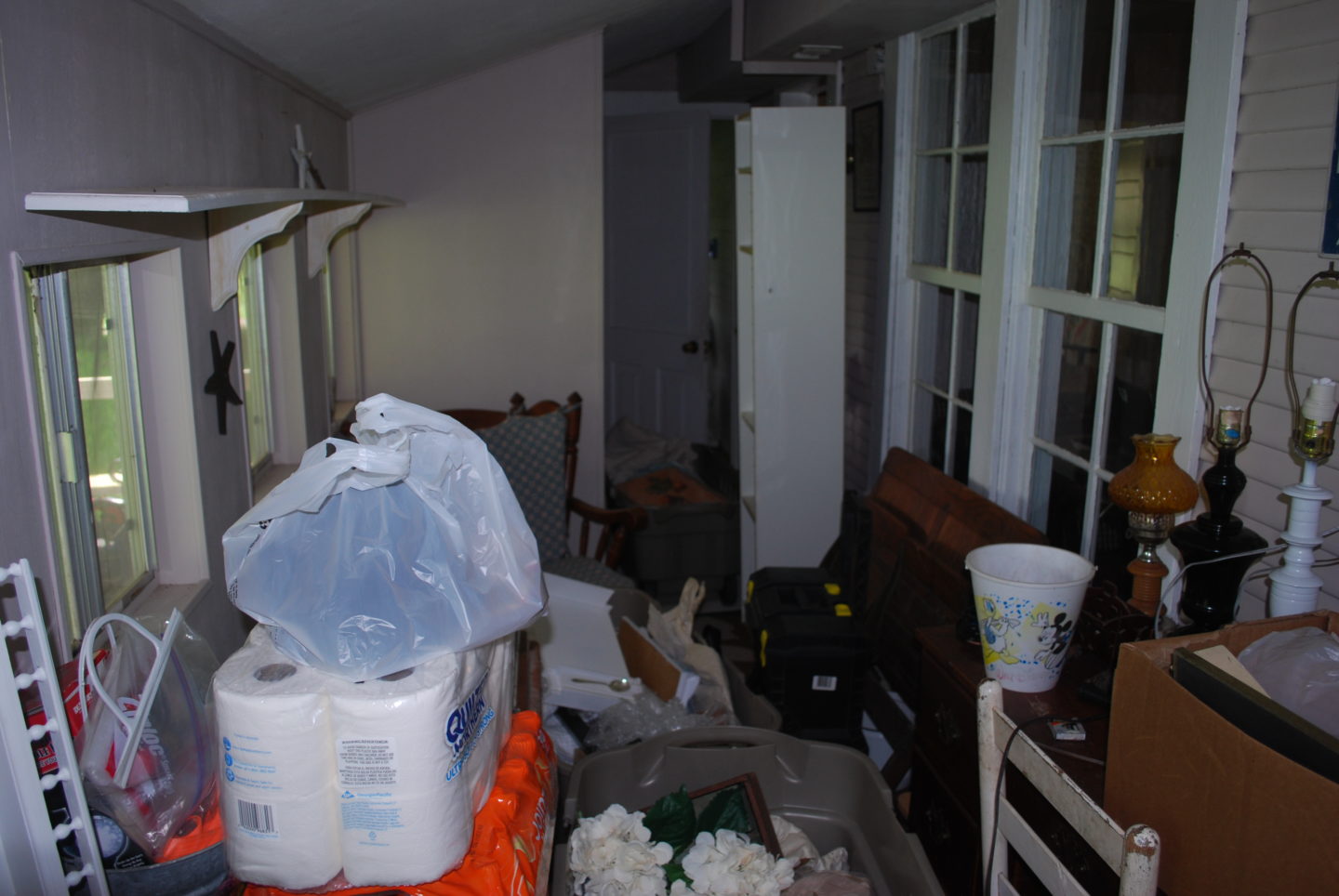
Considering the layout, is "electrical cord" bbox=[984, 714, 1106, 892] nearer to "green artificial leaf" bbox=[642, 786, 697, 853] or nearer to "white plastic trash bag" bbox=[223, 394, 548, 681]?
"green artificial leaf" bbox=[642, 786, 697, 853]

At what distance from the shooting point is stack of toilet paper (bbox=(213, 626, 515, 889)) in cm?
110

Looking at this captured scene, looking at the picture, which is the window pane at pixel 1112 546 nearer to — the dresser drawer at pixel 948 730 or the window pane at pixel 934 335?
the dresser drawer at pixel 948 730

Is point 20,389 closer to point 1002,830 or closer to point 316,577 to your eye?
point 316,577

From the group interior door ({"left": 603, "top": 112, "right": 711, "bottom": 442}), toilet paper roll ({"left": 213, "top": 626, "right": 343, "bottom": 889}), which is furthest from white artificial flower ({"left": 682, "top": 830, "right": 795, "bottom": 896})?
interior door ({"left": 603, "top": 112, "right": 711, "bottom": 442})

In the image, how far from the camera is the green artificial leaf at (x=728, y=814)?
1711 mm

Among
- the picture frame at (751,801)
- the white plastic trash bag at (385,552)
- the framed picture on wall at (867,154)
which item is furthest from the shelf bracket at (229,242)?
the framed picture on wall at (867,154)

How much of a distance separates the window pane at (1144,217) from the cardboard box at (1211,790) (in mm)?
845

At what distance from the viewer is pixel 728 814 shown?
1.73 meters

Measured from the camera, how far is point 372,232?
3.99 meters

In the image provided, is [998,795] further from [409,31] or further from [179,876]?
[409,31]

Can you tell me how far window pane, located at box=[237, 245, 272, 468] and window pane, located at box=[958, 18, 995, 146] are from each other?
188 centimetres

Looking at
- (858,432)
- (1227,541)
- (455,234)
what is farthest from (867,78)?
(1227,541)

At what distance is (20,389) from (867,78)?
295 cm

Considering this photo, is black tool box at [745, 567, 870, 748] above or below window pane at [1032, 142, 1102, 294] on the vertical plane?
below
